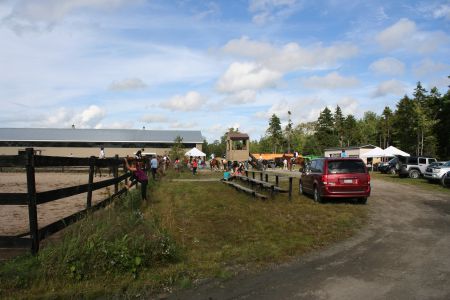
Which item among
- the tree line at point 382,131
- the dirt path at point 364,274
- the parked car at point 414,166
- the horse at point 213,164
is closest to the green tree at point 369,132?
the tree line at point 382,131

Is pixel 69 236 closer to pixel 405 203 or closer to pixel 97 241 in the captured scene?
pixel 97 241

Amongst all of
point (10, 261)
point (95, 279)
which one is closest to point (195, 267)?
point (95, 279)

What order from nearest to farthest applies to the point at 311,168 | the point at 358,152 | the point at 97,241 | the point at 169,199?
1. the point at 97,241
2. the point at 169,199
3. the point at 311,168
4. the point at 358,152

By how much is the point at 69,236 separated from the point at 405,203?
12259 millimetres

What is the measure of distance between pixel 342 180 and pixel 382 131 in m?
100.0

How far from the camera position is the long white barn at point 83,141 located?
6925 cm

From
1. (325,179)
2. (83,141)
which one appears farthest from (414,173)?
(83,141)

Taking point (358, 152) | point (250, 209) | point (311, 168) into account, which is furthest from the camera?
point (358, 152)

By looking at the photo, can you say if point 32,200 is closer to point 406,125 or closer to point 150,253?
point 150,253

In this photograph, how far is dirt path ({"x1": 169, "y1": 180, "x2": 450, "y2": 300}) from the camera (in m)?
5.03

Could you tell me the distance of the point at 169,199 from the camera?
14.2m

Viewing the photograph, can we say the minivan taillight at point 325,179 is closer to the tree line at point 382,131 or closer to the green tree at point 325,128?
the tree line at point 382,131

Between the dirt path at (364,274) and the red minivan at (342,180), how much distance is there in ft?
14.8

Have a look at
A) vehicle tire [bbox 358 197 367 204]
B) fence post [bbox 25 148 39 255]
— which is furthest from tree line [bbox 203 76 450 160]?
fence post [bbox 25 148 39 255]
